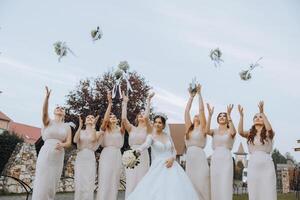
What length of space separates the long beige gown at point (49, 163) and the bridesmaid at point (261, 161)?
15.3 ft

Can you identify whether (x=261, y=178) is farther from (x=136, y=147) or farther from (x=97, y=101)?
(x=97, y=101)

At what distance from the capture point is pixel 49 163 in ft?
31.7

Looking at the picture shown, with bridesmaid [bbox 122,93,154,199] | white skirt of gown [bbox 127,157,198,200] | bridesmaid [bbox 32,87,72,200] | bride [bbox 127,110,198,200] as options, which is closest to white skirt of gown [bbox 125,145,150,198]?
bridesmaid [bbox 122,93,154,199]

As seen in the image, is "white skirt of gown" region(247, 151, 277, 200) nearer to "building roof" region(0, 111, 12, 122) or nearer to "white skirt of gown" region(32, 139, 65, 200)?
"white skirt of gown" region(32, 139, 65, 200)

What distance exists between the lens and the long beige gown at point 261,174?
899 centimetres

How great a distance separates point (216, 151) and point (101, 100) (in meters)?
17.3

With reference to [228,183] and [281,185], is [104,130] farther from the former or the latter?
[281,185]

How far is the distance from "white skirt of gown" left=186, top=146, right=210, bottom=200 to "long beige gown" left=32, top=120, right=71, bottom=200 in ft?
10.7

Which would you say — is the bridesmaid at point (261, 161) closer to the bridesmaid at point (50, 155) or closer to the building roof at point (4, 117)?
the bridesmaid at point (50, 155)

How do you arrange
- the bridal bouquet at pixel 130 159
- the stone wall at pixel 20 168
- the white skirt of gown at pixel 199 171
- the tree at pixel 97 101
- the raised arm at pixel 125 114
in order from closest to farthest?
the bridal bouquet at pixel 130 159 → the white skirt of gown at pixel 199 171 → the raised arm at pixel 125 114 → the stone wall at pixel 20 168 → the tree at pixel 97 101

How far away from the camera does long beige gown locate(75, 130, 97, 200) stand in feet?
34.3

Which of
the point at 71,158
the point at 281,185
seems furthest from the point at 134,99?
the point at 281,185

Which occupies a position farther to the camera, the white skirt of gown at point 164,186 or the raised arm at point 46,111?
the raised arm at point 46,111

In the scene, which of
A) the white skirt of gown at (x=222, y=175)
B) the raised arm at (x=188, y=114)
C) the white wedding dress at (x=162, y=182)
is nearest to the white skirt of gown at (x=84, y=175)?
the raised arm at (x=188, y=114)
